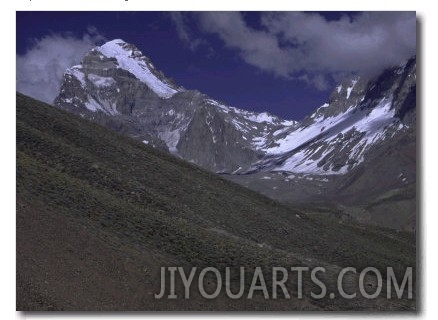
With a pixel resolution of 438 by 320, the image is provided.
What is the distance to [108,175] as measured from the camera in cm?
2366

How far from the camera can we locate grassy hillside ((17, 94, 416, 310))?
17.2m

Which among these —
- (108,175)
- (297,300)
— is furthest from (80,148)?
(297,300)

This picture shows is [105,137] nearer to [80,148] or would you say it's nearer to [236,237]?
[80,148]

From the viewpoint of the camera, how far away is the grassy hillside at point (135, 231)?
17.2 metres

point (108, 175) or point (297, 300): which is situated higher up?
point (108, 175)

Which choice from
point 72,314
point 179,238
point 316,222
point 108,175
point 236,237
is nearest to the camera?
point 72,314

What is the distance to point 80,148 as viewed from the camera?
2528 cm

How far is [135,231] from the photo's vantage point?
19.9 m

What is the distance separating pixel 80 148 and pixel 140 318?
32.0 feet
